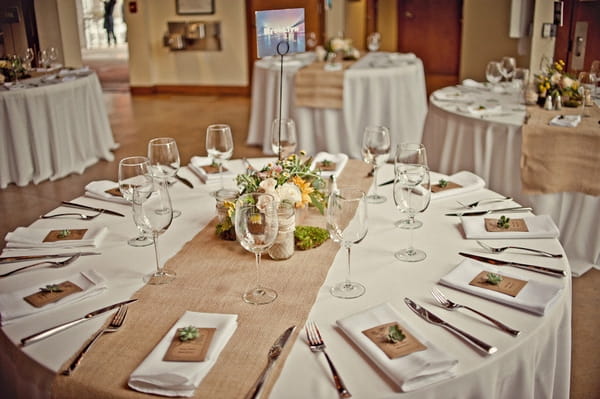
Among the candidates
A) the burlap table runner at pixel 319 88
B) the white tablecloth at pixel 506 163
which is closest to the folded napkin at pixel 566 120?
the white tablecloth at pixel 506 163

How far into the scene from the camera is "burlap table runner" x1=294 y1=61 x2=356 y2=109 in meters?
5.30

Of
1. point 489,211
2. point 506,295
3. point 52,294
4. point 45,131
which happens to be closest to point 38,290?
point 52,294

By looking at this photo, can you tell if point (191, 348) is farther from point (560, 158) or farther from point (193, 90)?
point (193, 90)

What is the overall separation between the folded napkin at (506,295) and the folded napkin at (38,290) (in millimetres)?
907

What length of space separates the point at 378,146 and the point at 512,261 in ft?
2.23

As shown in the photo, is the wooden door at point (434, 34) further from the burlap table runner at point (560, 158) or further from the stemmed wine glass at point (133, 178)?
the stemmed wine glass at point (133, 178)

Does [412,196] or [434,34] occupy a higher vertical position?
[434,34]

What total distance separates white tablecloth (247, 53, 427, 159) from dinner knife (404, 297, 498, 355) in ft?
13.2

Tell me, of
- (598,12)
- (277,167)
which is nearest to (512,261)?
(277,167)

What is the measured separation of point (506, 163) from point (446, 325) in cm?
216

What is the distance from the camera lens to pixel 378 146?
2.16m

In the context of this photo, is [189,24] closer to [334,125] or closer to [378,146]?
[334,125]

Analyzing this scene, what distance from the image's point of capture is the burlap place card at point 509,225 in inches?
72.6

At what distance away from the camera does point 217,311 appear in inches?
57.2
